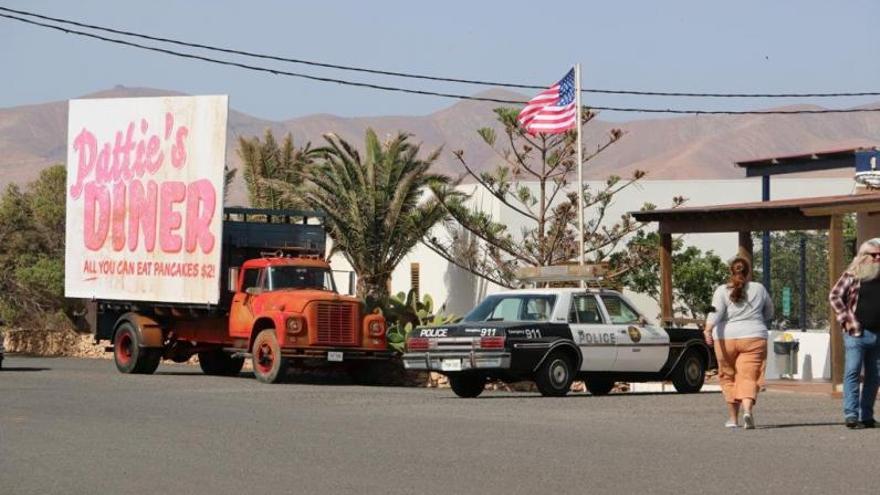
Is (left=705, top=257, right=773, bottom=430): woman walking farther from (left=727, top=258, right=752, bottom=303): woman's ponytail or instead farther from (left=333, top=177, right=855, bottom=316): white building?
(left=333, top=177, right=855, bottom=316): white building

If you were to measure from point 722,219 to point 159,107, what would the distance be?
10.8 meters

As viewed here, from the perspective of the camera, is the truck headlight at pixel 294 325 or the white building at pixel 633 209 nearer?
the truck headlight at pixel 294 325

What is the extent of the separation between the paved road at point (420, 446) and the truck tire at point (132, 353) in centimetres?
836

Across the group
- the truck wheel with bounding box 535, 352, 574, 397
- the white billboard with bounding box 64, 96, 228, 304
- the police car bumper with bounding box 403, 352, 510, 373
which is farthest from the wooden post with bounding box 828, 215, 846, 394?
the white billboard with bounding box 64, 96, 228, 304

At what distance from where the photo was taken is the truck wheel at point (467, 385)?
2467cm

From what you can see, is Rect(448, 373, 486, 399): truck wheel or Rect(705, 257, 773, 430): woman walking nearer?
Rect(705, 257, 773, 430): woman walking

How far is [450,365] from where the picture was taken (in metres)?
23.8

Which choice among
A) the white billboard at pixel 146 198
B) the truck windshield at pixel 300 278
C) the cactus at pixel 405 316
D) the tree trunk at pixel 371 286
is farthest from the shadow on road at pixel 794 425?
the tree trunk at pixel 371 286

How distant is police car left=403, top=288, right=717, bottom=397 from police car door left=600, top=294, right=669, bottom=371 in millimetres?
15

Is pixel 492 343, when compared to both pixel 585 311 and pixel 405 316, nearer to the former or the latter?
pixel 585 311

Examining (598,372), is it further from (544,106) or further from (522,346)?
(544,106)

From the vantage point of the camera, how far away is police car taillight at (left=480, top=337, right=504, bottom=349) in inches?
921

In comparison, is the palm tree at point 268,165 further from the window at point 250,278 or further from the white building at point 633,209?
the window at point 250,278

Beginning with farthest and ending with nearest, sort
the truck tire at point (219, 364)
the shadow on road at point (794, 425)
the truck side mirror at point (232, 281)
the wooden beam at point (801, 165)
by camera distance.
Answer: the wooden beam at point (801, 165)
the truck tire at point (219, 364)
the truck side mirror at point (232, 281)
the shadow on road at point (794, 425)
